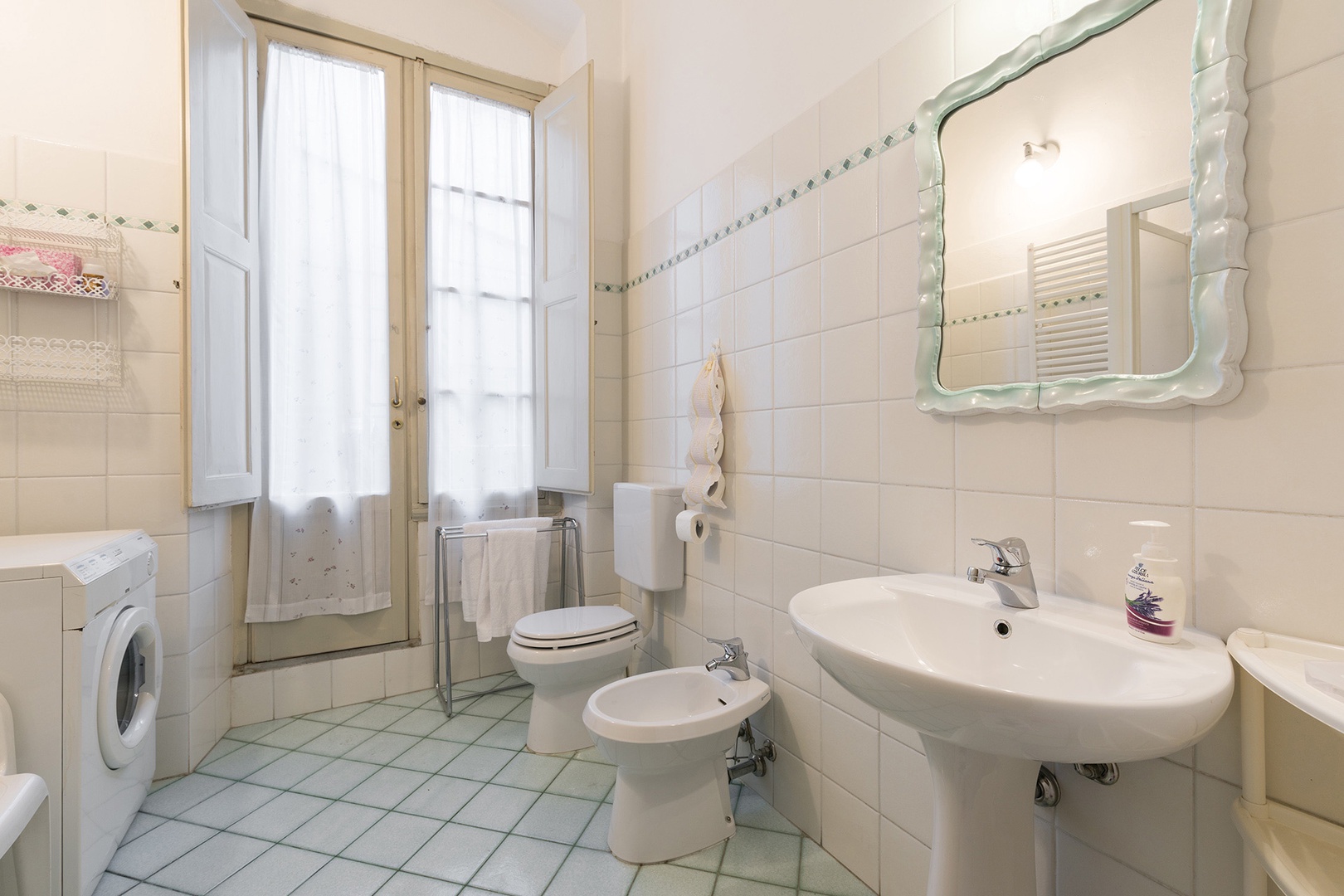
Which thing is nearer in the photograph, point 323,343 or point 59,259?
point 59,259

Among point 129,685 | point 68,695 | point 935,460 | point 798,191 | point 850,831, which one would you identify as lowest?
point 850,831

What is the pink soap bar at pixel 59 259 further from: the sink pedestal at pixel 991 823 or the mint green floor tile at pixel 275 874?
the sink pedestal at pixel 991 823

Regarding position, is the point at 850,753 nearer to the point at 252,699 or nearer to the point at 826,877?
the point at 826,877

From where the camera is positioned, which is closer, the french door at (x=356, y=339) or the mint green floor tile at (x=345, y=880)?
the mint green floor tile at (x=345, y=880)

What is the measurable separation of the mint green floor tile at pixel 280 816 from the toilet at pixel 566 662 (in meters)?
0.62

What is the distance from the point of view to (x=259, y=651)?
2301 mm

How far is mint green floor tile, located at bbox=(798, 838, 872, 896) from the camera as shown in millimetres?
1353

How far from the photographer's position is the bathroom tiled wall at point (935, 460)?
0.75 meters

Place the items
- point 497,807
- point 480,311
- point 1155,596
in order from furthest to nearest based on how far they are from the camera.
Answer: point 480,311 → point 497,807 → point 1155,596

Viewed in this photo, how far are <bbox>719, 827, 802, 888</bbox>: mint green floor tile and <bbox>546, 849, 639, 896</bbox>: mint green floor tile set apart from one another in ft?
0.76

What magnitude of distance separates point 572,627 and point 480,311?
1341mm

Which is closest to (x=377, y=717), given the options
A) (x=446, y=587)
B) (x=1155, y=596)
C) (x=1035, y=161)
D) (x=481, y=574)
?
(x=446, y=587)

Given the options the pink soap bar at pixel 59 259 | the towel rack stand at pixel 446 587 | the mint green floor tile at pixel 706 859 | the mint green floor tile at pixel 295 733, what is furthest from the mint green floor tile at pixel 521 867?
the pink soap bar at pixel 59 259

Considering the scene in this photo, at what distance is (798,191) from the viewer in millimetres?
1541
